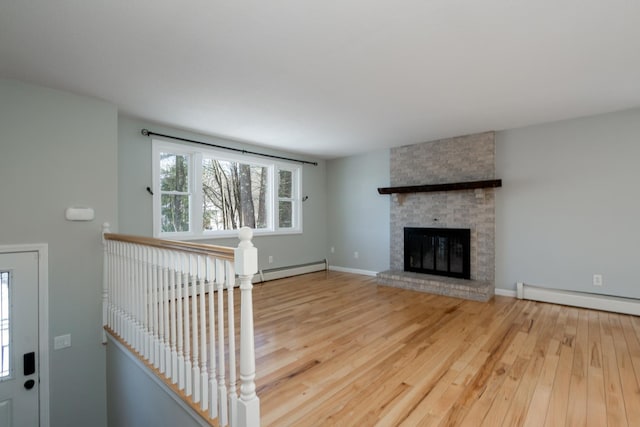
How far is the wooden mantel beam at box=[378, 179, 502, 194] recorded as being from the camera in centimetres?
419

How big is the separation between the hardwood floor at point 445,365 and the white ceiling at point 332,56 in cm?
234

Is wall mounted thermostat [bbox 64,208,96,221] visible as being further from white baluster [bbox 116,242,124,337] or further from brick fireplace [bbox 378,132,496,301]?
brick fireplace [bbox 378,132,496,301]

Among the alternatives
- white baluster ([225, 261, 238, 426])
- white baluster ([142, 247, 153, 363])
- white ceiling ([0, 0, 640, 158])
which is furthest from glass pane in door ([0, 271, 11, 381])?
white baluster ([225, 261, 238, 426])

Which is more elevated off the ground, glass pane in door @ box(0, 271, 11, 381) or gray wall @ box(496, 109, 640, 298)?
gray wall @ box(496, 109, 640, 298)

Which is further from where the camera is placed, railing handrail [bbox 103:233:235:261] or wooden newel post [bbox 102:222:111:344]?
wooden newel post [bbox 102:222:111:344]

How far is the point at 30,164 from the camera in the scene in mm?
2660

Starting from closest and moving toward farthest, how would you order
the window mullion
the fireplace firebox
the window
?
the window
the window mullion
the fireplace firebox

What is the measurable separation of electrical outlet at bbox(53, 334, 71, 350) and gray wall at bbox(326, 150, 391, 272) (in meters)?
4.39

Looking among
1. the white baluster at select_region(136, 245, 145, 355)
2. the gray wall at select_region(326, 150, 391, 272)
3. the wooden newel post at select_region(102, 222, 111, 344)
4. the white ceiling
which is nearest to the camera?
the white ceiling

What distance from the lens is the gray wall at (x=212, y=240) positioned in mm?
3678

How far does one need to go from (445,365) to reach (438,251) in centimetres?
273

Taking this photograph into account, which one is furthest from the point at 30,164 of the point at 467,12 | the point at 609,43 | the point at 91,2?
A: the point at 609,43

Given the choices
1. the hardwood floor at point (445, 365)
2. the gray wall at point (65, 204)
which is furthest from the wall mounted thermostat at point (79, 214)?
the hardwood floor at point (445, 365)

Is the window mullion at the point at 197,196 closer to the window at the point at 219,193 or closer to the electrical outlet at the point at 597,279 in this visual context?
the window at the point at 219,193
